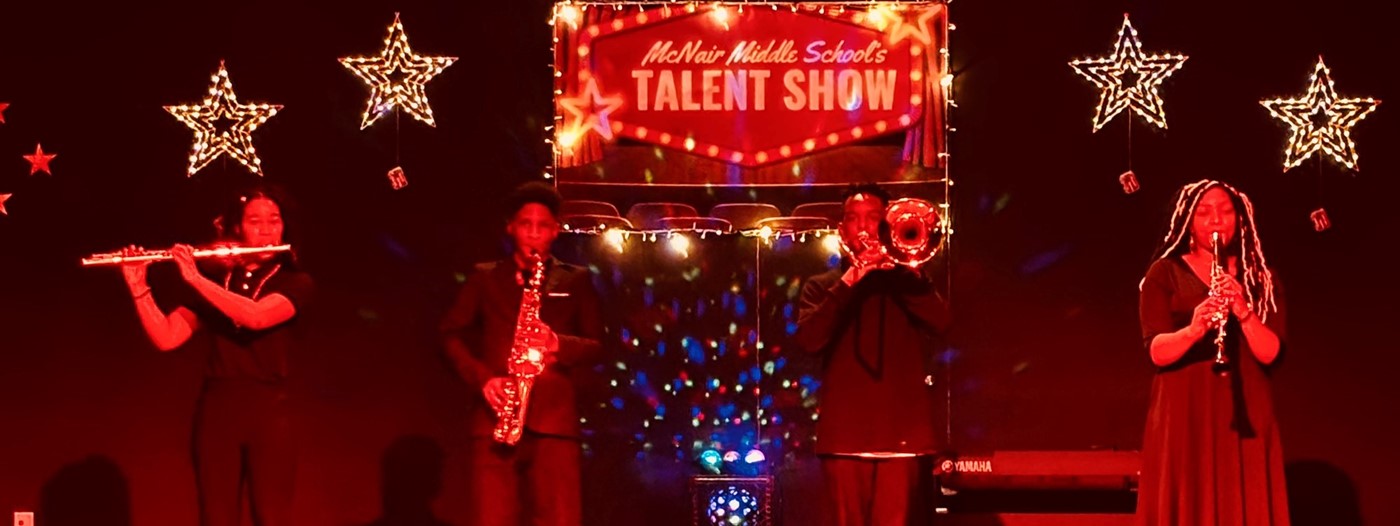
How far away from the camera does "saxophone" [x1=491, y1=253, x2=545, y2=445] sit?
441 cm

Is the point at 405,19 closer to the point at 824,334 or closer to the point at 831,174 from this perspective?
the point at 831,174

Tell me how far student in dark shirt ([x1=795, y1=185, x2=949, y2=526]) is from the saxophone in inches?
31.1

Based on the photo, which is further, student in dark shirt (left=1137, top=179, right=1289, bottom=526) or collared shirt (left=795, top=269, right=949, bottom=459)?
collared shirt (left=795, top=269, right=949, bottom=459)

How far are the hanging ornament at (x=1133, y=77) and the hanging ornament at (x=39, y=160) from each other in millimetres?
4056

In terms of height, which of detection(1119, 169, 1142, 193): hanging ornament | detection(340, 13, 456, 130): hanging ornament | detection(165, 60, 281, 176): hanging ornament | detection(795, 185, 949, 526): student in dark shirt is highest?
detection(340, 13, 456, 130): hanging ornament

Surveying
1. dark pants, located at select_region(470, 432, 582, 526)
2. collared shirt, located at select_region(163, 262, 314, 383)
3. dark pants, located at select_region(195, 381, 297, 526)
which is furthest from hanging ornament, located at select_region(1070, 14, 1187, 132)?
dark pants, located at select_region(195, 381, 297, 526)

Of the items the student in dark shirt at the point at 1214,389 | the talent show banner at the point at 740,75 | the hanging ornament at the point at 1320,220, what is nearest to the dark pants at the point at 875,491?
the student in dark shirt at the point at 1214,389

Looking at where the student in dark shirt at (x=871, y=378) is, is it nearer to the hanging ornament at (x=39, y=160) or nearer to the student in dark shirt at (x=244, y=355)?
the student in dark shirt at (x=244, y=355)

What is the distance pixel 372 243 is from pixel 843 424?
2424mm

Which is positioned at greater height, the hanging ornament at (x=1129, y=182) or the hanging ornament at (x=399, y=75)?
the hanging ornament at (x=399, y=75)

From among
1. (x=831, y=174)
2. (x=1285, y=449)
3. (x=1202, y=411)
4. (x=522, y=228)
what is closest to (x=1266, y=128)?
(x=1285, y=449)

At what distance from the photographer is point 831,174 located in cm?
594

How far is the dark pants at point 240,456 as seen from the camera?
4.18 metres

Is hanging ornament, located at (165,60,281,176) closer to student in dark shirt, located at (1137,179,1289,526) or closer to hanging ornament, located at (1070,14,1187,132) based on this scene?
hanging ornament, located at (1070,14,1187,132)
